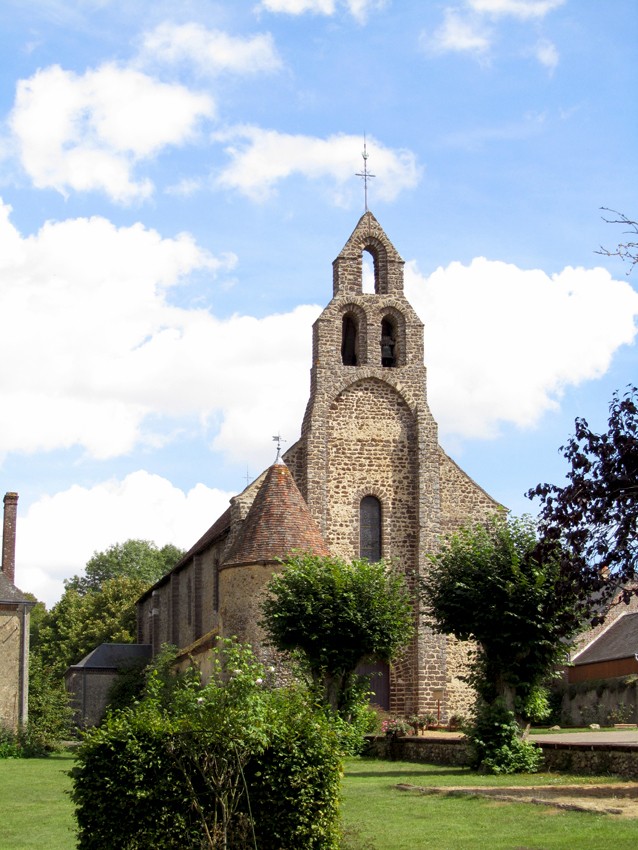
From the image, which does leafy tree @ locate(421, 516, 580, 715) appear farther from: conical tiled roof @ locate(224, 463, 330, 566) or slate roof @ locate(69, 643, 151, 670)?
slate roof @ locate(69, 643, 151, 670)

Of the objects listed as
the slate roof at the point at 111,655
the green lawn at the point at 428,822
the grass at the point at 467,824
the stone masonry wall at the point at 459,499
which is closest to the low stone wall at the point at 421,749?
the green lawn at the point at 428,822

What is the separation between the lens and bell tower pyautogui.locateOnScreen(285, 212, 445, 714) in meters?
35.4

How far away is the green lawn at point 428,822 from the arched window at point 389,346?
62.7ft

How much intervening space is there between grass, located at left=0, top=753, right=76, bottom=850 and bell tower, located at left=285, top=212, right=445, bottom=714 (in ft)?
38.8

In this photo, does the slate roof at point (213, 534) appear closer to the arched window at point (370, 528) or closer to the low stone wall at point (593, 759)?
the arched window at point (370, 528)

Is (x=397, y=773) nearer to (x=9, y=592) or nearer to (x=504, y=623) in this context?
(x=504, y=623)

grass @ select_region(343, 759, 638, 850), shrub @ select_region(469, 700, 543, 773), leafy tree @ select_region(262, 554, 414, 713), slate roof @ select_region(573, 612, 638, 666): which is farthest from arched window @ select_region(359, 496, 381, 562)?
grass @ select_region(343, 759, 638, 850)

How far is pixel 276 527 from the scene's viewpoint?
1230 inches

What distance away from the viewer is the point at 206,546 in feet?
128

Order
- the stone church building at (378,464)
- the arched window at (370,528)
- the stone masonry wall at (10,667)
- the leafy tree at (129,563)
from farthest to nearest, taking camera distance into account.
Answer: the leafy tree at (129,563) → the arched window at (370,528) → the stone church building at (378,464) → the stone masonry wall at (10,667)

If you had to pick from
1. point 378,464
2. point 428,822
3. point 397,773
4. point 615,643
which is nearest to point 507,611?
point 397,773

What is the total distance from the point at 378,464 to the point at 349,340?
4.71 metres

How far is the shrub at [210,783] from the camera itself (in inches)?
451

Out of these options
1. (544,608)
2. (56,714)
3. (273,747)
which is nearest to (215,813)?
(273,747)
